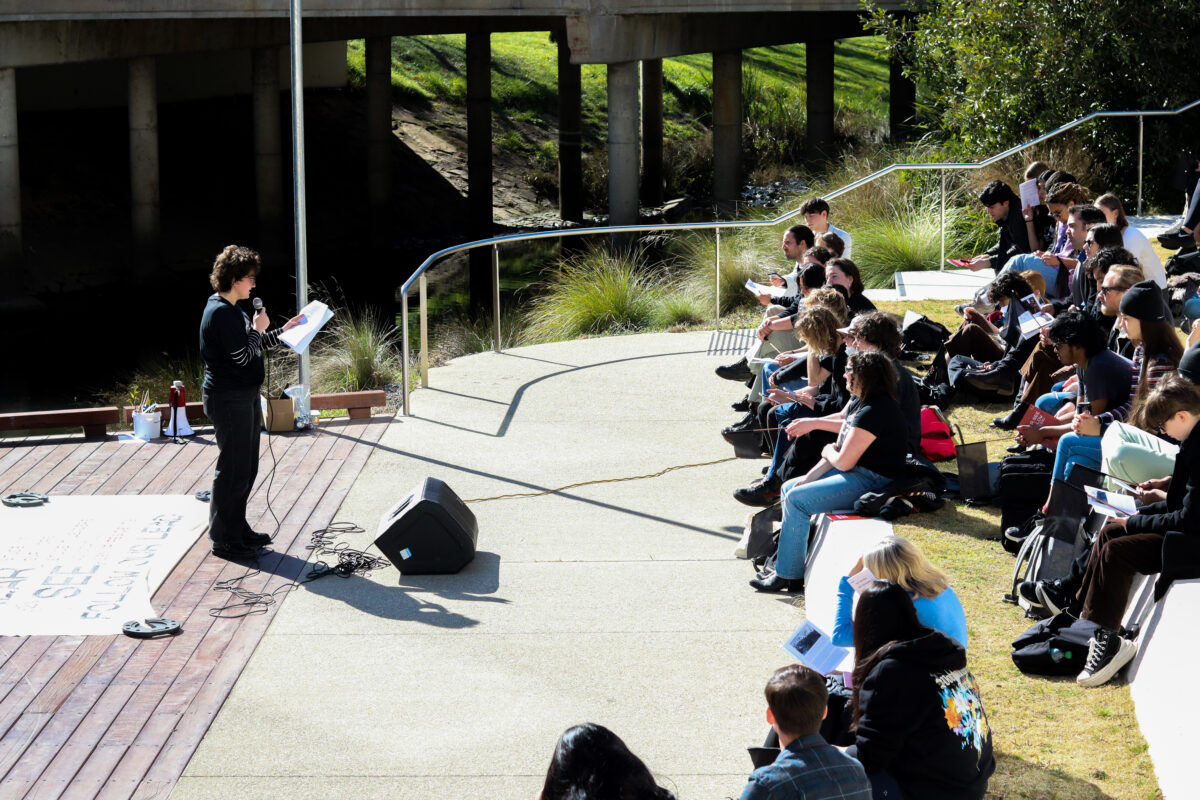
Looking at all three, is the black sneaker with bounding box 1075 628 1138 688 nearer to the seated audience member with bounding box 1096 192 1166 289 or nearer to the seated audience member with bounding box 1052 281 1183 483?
the seated audience member with bounding box 1052 281 1183 483

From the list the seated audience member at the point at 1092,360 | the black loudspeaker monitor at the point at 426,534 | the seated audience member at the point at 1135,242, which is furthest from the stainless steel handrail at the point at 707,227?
the seated audience member at the point at 1092,360

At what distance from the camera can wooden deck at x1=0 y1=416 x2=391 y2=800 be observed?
5926 millimetres

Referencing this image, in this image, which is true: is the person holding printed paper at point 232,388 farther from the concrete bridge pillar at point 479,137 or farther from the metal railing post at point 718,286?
the concrete bridge pillar at point 479,137

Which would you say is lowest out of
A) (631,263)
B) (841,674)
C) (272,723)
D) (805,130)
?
(272,723)

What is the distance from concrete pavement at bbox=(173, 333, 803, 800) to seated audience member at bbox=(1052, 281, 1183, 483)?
67.3 inches

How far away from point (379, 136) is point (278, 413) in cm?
2434

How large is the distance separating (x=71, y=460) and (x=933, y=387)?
20.9 ft

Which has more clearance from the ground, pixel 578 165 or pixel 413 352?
pixel 578 165

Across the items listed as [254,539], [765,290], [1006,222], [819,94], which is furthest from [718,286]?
[819,94]

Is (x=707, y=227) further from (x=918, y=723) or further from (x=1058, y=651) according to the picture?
(x=918, y=723)

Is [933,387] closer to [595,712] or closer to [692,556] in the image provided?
[692,556]

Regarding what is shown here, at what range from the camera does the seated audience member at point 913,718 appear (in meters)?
4.80

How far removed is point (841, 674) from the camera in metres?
5.70

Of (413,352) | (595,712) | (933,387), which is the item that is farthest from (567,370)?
(595,712)
